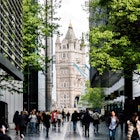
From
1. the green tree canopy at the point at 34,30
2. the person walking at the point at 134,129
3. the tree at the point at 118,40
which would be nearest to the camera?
the person walking at the point at 134,129

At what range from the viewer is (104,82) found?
8619cm

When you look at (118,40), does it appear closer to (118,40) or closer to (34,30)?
(118,40)

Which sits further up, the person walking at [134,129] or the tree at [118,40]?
the tree at [118,40]

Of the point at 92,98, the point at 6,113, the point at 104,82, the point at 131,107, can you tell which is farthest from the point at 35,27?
the point at 92,98

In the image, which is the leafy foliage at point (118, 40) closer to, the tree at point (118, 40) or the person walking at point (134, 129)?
the tree at point (118, 40)

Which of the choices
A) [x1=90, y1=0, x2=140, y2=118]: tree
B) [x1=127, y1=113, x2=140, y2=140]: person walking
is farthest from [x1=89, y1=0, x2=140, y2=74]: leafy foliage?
[x1=127, y1=113, x2=140, y2=140]: person walking

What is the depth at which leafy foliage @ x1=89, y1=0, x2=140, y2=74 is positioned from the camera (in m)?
30.5

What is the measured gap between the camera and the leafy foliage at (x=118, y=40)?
30516 millimetres

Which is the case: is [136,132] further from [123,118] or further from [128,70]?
[123,118]

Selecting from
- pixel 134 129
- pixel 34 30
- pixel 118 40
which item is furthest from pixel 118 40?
pixel 134 129

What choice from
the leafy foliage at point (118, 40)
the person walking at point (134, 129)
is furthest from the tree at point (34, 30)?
the person walking at point (134, 129)

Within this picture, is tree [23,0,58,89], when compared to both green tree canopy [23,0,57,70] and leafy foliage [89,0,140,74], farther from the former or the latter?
leafy foliage [89,0,140,74]

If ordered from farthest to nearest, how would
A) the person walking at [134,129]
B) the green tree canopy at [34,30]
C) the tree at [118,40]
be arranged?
the green tree canopy at [34,30] → the tree at [118,40] → the person walking at [134,129]

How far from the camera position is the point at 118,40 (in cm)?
3148
